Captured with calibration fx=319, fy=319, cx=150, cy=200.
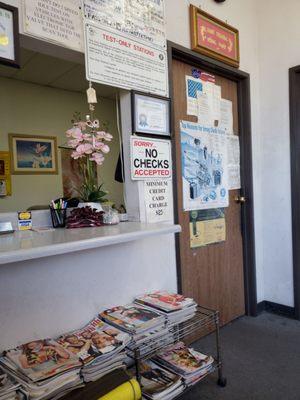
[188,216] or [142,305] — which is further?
[188,216]

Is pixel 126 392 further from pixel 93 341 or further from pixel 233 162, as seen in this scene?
pixel 233 162

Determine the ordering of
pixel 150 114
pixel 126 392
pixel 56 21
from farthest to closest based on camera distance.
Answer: pixel 150 114 < pixel 56 21 < pixel 126 392

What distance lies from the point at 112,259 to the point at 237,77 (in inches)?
68.4

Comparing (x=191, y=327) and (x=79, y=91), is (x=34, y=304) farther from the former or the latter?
(x=79, y=91)

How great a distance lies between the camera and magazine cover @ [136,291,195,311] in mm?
1577

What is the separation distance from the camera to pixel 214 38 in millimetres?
2170

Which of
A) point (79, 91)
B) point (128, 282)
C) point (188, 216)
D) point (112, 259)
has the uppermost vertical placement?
point (79, 91)

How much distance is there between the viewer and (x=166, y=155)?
187 cm

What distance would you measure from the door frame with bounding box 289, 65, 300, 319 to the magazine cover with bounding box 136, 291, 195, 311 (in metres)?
1.19

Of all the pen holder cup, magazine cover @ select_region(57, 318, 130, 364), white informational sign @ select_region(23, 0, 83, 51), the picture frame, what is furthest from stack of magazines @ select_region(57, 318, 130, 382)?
the picture frame

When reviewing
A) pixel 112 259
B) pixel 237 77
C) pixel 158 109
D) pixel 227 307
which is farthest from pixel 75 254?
pixel 237 77

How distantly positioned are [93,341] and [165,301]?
46 centimetres

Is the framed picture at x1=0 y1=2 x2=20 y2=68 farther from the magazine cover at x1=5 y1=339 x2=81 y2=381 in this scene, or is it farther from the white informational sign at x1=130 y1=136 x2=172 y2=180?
the magazine cover at x1=5 y1=339 x2=81 y2=381

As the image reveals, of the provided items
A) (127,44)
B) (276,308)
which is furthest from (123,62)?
(276,308)
